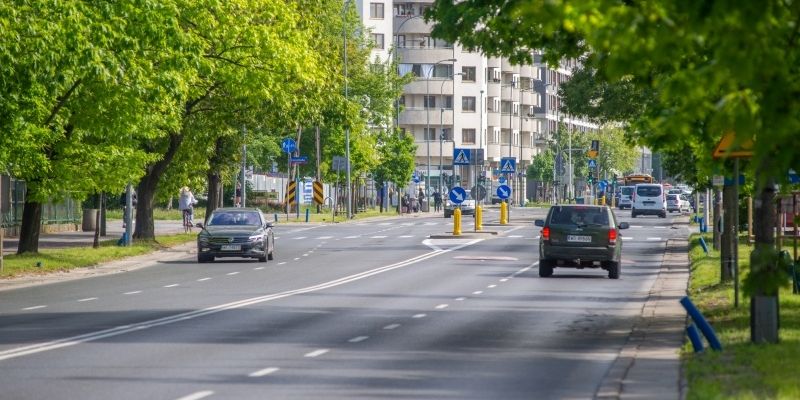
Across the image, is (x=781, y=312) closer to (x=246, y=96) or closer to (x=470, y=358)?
(x=470, y=358)

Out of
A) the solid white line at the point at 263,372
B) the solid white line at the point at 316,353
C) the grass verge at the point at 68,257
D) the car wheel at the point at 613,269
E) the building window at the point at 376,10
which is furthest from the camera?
the building window at the point at 376,10

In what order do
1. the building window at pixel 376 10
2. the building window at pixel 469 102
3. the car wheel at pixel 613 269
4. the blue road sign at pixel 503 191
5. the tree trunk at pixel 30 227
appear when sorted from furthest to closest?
the building window at pixel 469 102, the building window at pixel 376 10, the blue road sign at pixel 503 191, the tree trunk at pixel 30 227, the car wheel at pixel 613 269

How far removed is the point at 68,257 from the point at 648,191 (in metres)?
64.5

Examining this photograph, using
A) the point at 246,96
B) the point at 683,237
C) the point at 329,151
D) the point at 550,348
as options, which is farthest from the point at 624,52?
the point at 329,151

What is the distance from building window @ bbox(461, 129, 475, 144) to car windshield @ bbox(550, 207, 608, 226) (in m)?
119

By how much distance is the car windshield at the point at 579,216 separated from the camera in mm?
35844

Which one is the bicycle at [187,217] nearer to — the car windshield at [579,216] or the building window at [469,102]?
the car windshield at [579,216]

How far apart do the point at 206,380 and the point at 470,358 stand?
351 cm

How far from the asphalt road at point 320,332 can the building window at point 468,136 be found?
115 metres

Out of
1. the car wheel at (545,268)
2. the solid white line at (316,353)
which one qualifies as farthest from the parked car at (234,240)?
the solid white line at (316,353)

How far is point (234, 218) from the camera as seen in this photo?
44.3 meters

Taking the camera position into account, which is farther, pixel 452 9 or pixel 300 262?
pixel 300 262

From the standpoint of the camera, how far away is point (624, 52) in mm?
8562

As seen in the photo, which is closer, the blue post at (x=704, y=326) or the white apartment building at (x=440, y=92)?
the blue post at (x=704, y=326)
